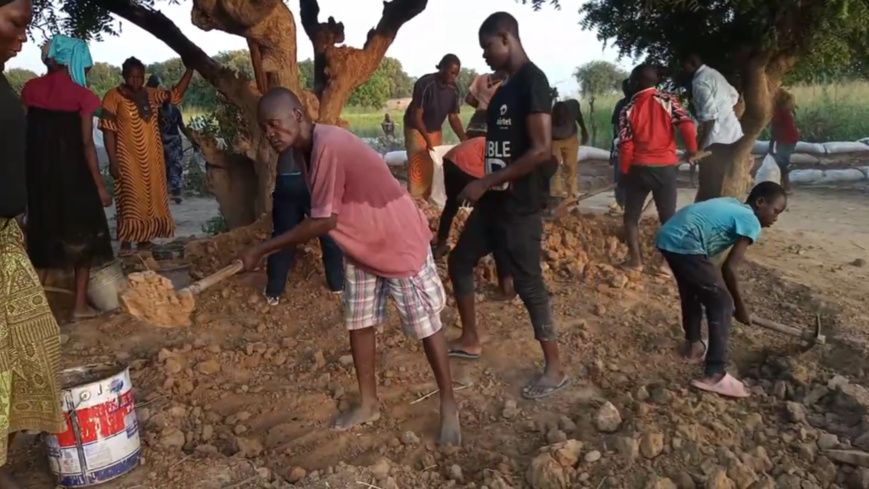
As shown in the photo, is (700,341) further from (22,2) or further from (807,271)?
(22,2)

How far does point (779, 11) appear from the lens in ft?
16.1

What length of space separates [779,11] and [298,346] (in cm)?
368

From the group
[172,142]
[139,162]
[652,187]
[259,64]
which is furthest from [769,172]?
[172,142]

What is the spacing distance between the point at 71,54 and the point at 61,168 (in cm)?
72

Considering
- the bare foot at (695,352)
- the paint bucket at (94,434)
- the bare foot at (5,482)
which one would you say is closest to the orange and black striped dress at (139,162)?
the paint bucket at (94,434)

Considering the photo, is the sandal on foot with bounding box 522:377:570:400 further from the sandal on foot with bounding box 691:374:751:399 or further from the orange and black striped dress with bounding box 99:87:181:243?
the orange and black striped dress with bounding box 99:87:181:243

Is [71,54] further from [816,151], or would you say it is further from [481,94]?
→ [816,151]

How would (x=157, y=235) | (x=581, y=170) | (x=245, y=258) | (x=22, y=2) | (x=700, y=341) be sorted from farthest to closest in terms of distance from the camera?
(x=581, y=170), (x=157, y=235), (x=700, y=341), (x=245, y=258), (x=22, y=2)

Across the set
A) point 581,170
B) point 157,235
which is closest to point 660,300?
point 157,235

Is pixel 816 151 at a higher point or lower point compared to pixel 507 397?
higher

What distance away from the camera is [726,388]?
11.3ft

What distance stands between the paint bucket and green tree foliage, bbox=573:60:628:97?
858 inches

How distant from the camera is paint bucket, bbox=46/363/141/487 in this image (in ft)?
8.97

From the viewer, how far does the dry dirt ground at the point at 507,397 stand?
A: 2867mm
